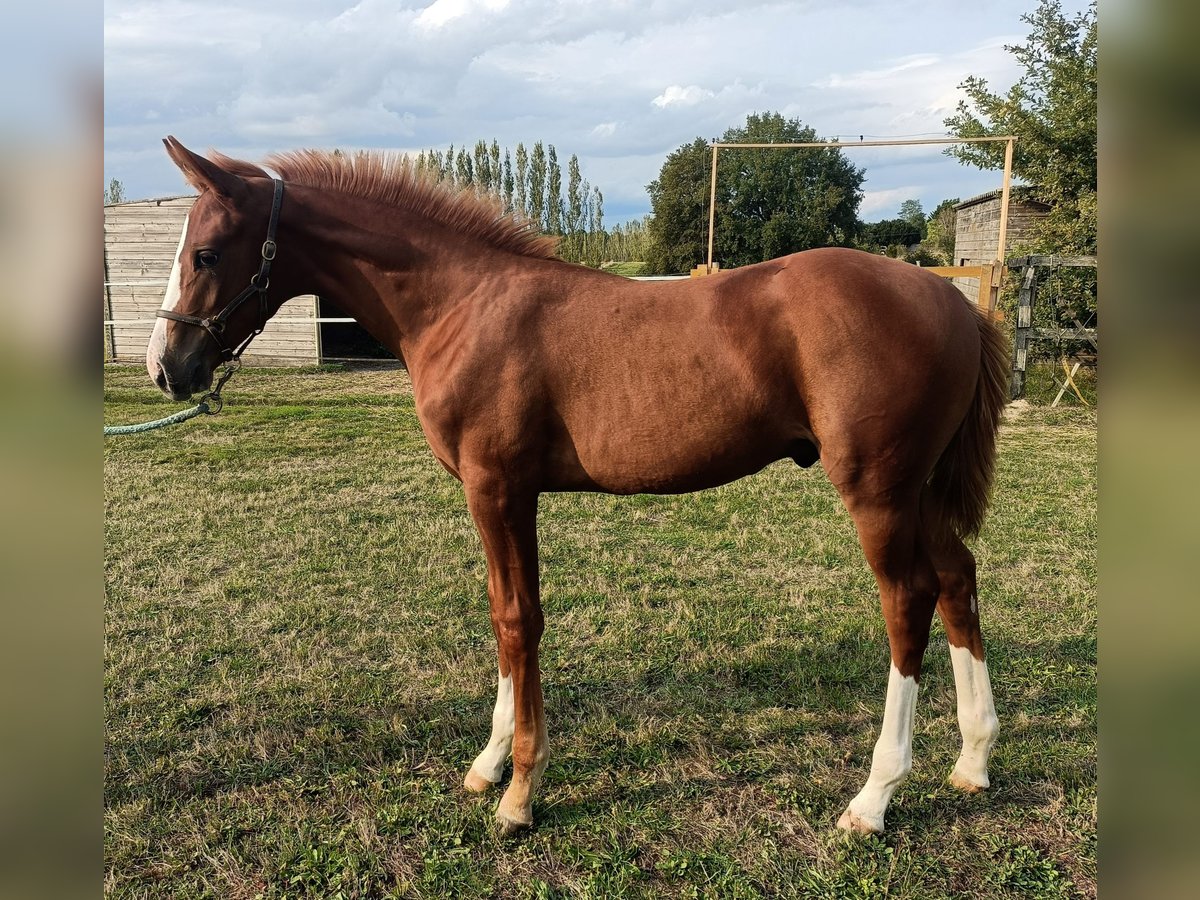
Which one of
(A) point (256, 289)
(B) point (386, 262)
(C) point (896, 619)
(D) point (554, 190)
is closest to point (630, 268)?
(D) point (554, 190)

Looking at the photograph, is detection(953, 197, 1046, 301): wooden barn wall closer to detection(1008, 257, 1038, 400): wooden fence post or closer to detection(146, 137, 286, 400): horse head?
detection(1008, 257, 1038, 400): wooden fence post

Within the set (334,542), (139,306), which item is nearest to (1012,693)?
(334,542)

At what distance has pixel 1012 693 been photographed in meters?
3.34

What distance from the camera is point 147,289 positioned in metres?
15.0

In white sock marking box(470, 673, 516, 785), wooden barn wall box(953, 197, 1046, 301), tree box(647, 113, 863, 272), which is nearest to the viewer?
white sock marking box(470, 673, 516, 785)

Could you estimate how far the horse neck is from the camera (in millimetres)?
2617

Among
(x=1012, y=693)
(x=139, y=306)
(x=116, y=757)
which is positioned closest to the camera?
(x=116, y=757)

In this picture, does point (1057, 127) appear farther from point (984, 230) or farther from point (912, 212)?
point (912, 212)

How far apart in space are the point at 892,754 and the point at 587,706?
132 cm

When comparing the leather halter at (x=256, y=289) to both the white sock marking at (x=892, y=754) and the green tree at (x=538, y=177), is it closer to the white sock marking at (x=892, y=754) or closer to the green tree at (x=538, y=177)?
the white sock marking at (x=892, y=754)

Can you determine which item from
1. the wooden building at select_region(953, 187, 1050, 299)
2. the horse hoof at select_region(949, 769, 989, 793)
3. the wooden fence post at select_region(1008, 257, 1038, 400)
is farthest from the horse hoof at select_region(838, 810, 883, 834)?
the wooden building at select_region(953, 187, 1050, 299)

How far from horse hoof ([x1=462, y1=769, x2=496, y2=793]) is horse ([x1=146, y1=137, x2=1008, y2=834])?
0.02m
